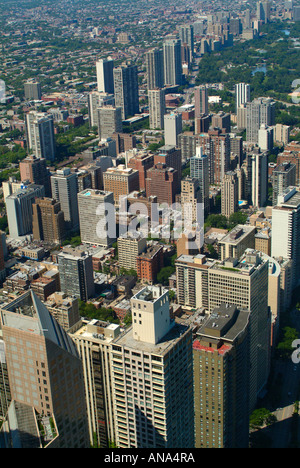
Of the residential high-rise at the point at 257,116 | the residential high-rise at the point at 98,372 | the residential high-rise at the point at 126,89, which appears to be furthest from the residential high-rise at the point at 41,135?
the residential high-rise at the point at 98,372

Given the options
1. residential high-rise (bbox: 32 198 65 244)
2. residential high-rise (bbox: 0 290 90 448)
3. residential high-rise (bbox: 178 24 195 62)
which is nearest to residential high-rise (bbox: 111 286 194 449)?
residential high-rise (bbox: 0 290 90 448)

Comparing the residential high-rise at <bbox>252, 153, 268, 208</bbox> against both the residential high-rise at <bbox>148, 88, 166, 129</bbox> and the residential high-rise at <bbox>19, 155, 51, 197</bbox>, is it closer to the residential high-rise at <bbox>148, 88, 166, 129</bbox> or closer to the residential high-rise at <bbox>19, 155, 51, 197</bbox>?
the residential high-rise at <bbox>19, 155, 51, 197</bbox>

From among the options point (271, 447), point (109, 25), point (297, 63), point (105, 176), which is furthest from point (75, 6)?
point (271, 447)

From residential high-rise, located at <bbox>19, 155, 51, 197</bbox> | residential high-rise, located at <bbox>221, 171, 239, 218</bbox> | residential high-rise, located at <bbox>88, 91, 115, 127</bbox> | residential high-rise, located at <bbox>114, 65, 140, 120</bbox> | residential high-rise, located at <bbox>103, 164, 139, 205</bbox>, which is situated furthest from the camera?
residential high-rise, located at <bbox>114, 65, 140, 120</bbox>

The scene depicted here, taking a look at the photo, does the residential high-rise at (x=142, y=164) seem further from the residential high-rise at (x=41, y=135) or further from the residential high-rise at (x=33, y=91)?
the residential high-rise at (x=33, y=91)

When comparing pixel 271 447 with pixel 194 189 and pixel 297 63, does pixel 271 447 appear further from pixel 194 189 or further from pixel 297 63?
pixel 297 63

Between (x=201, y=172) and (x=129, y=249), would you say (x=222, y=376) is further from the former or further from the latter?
(x=201, y=172)
